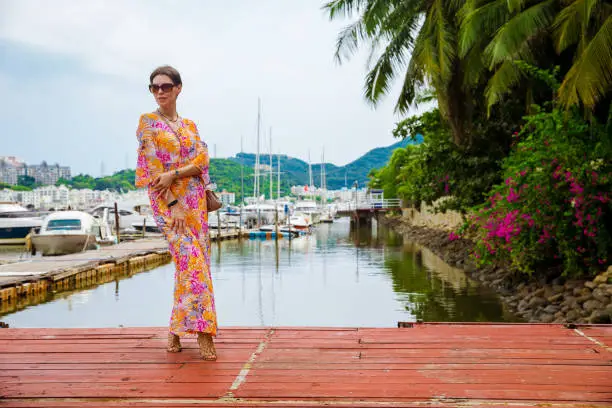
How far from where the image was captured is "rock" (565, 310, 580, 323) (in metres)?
10.2

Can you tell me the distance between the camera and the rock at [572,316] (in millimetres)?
10203

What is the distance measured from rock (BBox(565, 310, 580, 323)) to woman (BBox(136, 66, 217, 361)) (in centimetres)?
791

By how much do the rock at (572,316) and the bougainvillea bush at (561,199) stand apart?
1.37 metres

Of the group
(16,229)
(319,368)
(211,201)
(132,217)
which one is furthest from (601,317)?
(132,217)

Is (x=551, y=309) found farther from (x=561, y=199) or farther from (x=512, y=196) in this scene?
(x=512, y=196)

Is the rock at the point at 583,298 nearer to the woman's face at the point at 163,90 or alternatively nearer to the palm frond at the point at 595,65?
the palm frond at the point at 595,65

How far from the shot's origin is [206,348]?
396 centimetres

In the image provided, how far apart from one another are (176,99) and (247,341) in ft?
5.67

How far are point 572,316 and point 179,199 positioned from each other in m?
8.35

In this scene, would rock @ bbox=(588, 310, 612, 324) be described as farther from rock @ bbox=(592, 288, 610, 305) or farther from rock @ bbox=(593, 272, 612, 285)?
rock @ bbox=(593, 272, 612, 285)

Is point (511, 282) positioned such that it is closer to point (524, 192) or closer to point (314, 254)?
point (524, 192)

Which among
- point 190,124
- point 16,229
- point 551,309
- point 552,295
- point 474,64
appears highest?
point 474,64

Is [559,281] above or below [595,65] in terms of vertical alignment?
below

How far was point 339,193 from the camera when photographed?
178 metres
